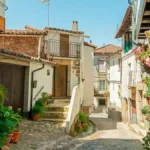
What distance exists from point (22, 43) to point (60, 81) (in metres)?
6.12

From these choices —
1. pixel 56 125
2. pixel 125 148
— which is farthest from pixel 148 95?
pixel 56 125

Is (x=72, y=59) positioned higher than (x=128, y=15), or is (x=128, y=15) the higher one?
(x=128, y=15)

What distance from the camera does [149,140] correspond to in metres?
5.51

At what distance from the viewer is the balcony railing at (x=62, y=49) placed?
20.5 m

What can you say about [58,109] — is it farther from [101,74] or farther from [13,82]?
[101,74]

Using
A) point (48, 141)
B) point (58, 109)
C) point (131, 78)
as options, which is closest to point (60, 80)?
point (131, 78)

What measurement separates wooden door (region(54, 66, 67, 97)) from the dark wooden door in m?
8.79

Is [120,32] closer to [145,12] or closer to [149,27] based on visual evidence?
[149,27]

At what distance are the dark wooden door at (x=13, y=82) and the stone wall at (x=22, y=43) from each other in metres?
4.09

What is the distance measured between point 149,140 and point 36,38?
37.4 feet

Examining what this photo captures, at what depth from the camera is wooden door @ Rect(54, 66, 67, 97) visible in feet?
65.1

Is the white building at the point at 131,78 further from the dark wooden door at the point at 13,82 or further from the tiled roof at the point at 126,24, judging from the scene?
the dark wooden door at the point at 13,82

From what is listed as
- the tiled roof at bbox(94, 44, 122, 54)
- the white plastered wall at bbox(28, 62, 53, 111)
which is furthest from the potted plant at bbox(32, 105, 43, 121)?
the tiled roof at bbox(94, 44, 122, 54)

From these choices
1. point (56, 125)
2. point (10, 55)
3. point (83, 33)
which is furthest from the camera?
point (83, 33)
